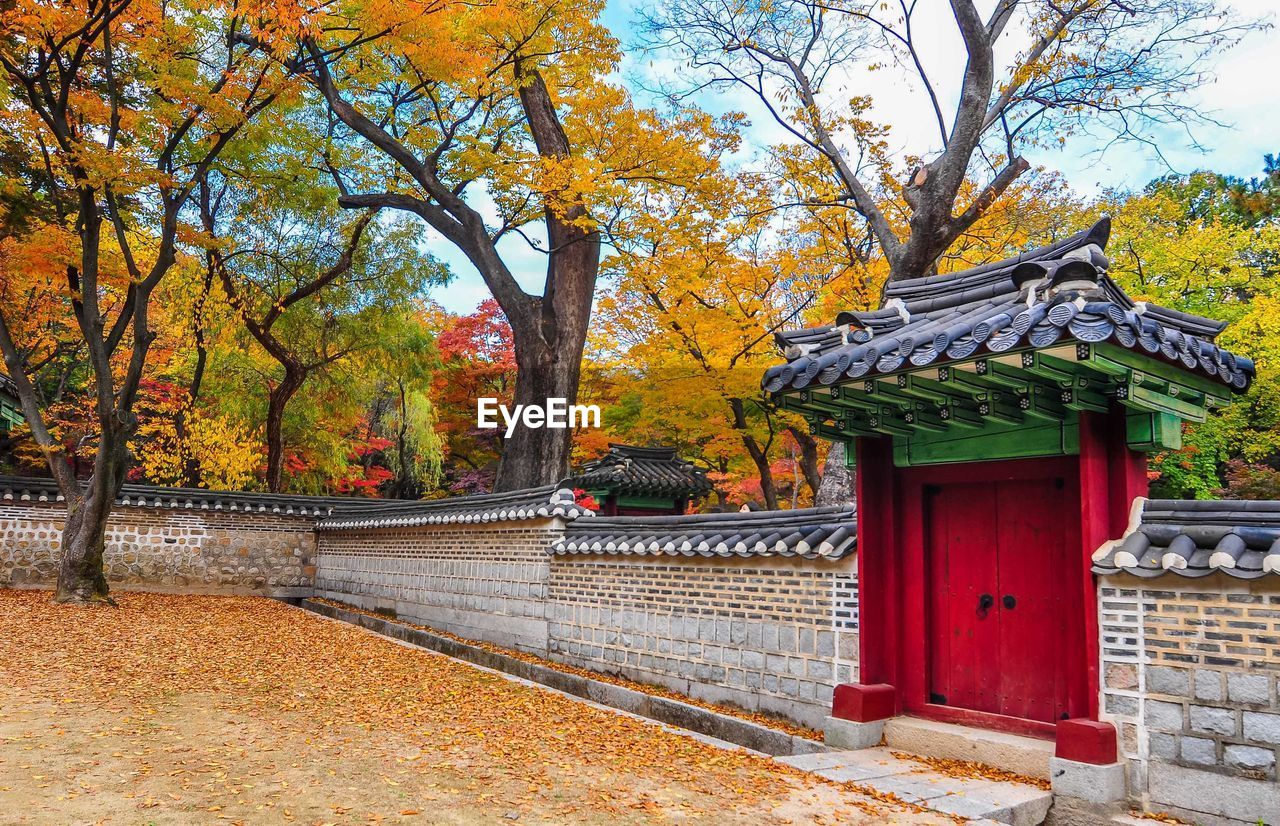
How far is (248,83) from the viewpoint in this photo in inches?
546

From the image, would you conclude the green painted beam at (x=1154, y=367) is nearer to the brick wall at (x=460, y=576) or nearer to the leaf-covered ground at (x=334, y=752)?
the leaf-covered ground at (x=334, y=752)

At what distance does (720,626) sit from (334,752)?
3.69 meters

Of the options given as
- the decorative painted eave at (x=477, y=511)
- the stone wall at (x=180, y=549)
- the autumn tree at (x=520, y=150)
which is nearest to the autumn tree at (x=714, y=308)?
the autumn tree at (x=520, y=150)

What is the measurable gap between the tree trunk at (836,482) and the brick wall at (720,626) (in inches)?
196

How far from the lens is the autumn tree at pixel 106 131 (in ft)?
41.8

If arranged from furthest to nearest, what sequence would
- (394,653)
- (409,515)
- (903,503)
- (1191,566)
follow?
(409,515) → (394,653) → (903,503) → (1191,566)

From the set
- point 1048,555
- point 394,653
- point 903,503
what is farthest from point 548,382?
point 1048,555

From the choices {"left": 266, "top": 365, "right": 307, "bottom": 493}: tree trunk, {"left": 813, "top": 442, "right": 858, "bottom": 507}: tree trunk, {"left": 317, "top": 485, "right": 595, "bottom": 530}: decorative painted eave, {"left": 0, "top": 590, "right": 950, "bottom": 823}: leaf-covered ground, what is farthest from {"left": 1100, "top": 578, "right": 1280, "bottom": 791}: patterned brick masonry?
{"left": 266, "top": 365, "right": 307, "bottom": 493}: tree trunk

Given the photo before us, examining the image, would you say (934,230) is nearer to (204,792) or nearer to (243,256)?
(204,792)

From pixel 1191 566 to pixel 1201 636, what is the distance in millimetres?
429

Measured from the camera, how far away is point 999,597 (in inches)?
248

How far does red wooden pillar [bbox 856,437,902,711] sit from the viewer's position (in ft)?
22.0

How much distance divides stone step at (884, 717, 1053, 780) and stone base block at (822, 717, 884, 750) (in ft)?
0.29

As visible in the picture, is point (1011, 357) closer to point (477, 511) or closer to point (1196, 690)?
point (1196, 690)
